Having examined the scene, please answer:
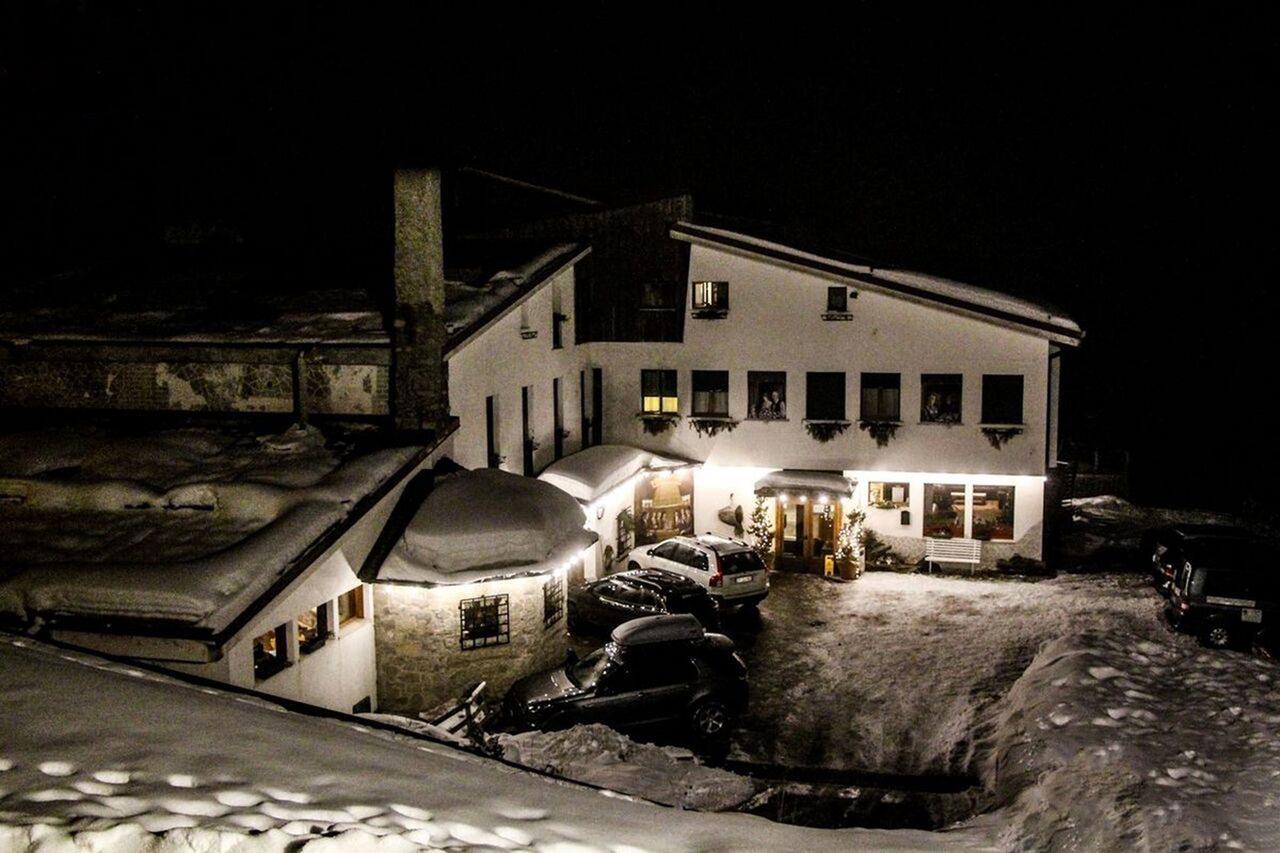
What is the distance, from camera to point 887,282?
25922 mm

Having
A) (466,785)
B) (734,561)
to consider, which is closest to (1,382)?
(734,561)

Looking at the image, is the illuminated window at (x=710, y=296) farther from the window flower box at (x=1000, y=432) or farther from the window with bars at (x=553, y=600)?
the window with bars at (x=553, y=600)

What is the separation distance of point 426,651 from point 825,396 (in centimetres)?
1457

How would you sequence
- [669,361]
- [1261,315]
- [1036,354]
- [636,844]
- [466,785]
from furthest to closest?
[1261,315], [669,361], [1036,354], [466,785], [636,844]

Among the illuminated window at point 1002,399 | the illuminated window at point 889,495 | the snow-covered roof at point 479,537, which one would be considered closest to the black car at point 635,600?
the snow-covered roof at point 479,537

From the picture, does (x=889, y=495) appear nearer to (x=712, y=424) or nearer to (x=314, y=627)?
(x=712, y=424)

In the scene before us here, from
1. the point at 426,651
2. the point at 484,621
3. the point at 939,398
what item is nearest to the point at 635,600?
the point at 484,621

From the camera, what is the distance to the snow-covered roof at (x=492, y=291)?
19.6 metres

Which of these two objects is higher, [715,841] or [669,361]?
[669,361]

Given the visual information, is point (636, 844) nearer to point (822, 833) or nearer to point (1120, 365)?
point (822, 833)

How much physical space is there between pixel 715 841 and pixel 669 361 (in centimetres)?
2213

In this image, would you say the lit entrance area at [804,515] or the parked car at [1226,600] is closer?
the parked car at [1226,600]

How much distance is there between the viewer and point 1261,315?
50656 millimetres

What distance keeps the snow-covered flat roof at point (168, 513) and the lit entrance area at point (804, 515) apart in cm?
1160
